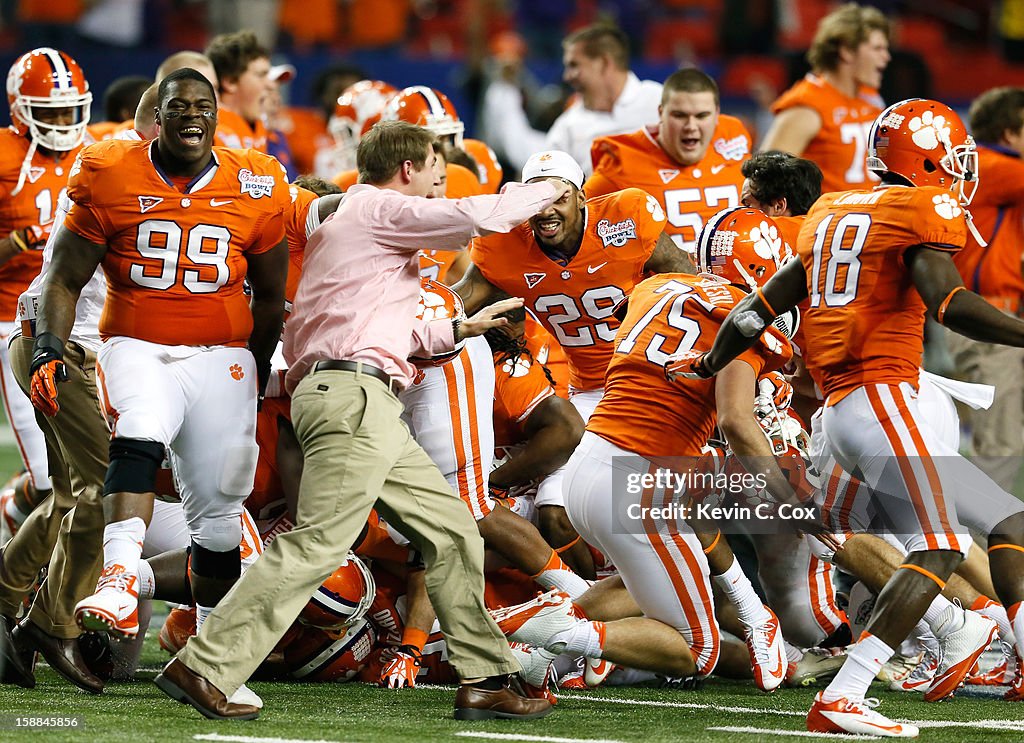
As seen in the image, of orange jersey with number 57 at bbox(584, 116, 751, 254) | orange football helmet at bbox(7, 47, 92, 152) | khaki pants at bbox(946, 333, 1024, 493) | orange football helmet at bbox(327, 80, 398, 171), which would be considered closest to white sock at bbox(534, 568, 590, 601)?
orange jersey with number 57 at bbox(584, 116, 751, 254)

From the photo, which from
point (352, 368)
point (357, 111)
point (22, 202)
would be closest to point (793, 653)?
point (352, 368)

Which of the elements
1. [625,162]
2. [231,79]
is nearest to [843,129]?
[625,162]

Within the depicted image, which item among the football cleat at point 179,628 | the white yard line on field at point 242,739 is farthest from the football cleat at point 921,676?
the football cleat at point 179,628

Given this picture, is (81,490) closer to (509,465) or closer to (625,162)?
(509,465)

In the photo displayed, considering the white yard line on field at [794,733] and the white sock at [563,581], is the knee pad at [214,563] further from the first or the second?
the white yard line on field at [794,733]

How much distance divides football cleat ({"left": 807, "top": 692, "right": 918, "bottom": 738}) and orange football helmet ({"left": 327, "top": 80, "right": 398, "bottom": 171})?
15.0ft

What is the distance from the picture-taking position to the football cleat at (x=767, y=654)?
4938 millimetres

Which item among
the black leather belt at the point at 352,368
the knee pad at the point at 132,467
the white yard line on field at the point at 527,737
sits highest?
the black leather belt at the point at 352,368

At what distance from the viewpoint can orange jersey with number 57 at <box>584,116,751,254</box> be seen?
7.03 meters

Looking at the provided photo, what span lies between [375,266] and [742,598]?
158 cm

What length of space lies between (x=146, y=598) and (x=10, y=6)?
984 centimetres

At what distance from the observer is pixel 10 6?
1370 cm

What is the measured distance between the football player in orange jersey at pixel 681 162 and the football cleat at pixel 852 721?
3.04 metres

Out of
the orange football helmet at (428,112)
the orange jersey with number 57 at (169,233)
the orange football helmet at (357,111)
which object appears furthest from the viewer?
the orange football helmet at (357,111)
